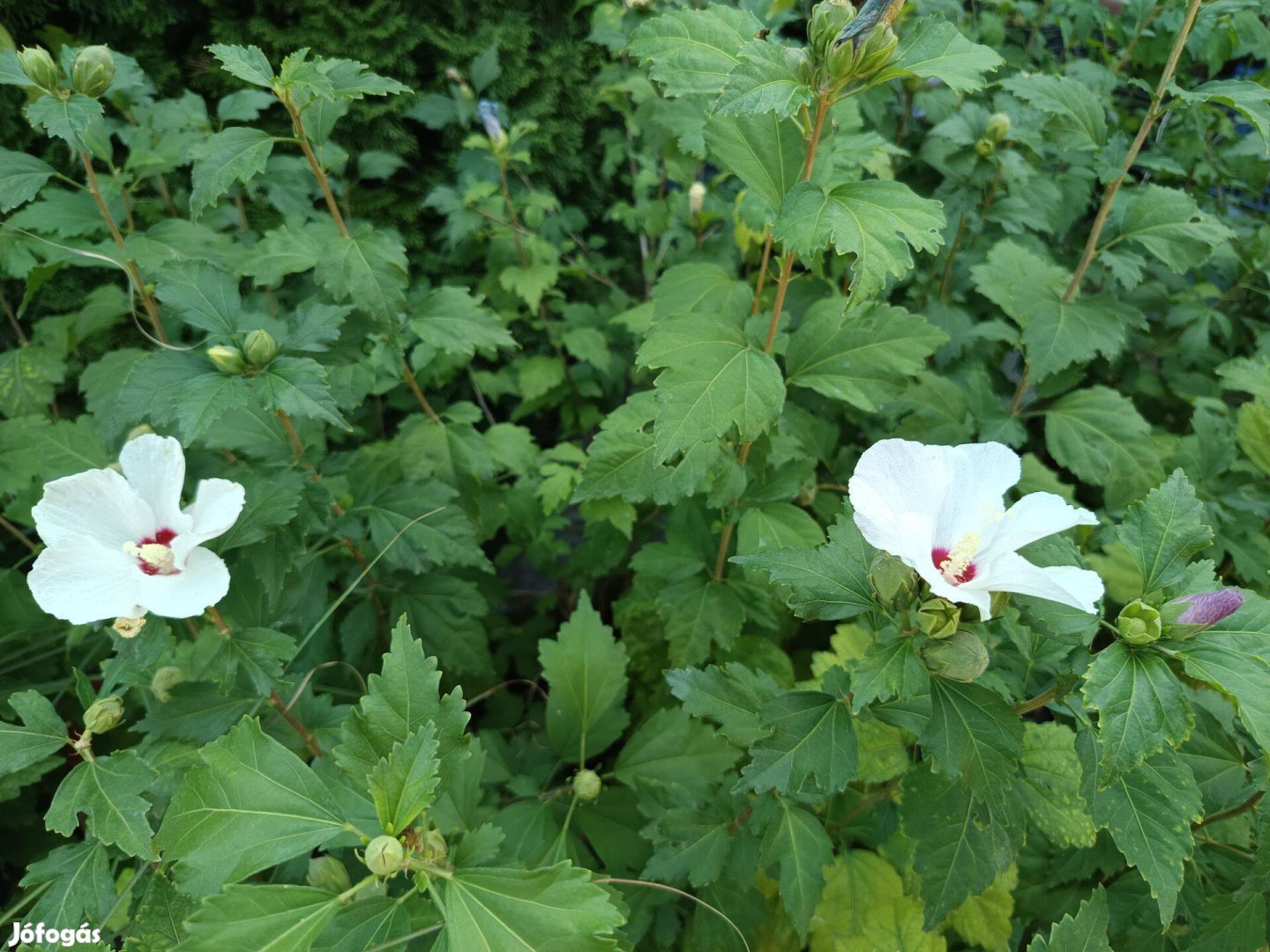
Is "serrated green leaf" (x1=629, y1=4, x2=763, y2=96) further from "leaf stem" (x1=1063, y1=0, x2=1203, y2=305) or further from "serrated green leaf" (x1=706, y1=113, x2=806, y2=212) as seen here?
"leaf stem" (x1=1063, y1=0, x2=1203, y2=305)

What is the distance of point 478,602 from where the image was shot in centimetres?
191

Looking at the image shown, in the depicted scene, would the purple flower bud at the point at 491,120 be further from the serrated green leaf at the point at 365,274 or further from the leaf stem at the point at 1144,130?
the leaf stem at the point at 1144,130

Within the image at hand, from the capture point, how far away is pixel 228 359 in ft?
4.23

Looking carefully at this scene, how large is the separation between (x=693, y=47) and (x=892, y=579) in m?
0.93

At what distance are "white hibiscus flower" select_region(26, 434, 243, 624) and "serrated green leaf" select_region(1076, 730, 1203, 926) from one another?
1295mm

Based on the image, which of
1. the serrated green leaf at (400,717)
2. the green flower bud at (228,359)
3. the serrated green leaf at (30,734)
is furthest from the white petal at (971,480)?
the serrated green leaf at (30,734)

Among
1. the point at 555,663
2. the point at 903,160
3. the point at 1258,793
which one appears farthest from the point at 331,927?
the point at 903,160

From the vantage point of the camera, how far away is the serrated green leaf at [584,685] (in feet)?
5.52

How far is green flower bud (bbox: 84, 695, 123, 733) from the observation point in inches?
47.7

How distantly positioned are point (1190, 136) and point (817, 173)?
210cm

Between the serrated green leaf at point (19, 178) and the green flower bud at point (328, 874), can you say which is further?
the serrated green leaf at point (19, 178)

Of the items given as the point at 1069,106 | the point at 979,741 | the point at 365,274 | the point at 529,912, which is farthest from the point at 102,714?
the point at 1069,106

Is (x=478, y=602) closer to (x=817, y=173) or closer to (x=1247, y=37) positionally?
(x=817, y=173)

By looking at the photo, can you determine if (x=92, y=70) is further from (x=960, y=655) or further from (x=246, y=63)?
(x=960, y=655)
